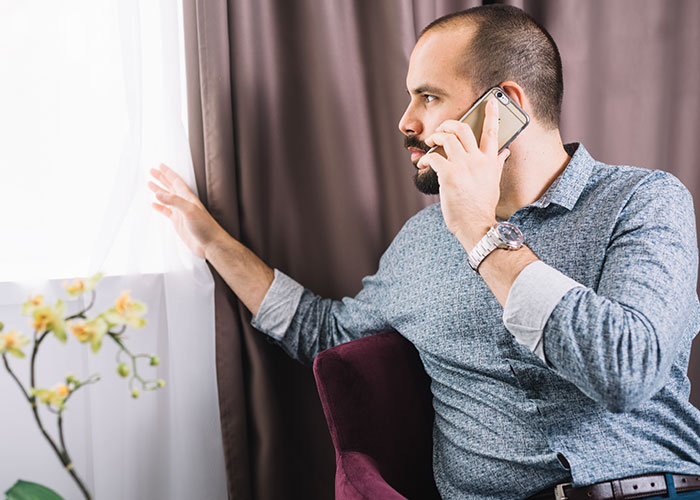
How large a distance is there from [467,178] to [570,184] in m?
0.25

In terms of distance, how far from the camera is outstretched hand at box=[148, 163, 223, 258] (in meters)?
1.15

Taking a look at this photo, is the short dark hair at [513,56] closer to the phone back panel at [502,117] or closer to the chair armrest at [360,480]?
the phone back panel at [502,117]

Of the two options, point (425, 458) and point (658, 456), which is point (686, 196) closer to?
point (658, 456)

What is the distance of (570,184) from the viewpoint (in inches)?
41.8

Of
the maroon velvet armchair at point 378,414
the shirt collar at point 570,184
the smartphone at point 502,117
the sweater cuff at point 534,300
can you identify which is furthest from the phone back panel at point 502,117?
the maroon velvet armchair at point 378,414

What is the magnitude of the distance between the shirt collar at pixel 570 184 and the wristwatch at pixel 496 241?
203 mm

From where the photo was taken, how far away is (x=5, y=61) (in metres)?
1.05

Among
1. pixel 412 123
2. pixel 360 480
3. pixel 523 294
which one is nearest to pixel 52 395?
pixel 360 480

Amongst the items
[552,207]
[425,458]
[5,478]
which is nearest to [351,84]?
[552,207]

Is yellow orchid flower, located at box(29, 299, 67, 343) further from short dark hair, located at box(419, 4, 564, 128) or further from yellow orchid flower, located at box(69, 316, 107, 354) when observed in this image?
short dark hair, located at box(419, 4, 564, 128)

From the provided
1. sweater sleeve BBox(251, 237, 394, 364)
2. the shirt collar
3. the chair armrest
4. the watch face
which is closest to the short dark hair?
the shirt collar

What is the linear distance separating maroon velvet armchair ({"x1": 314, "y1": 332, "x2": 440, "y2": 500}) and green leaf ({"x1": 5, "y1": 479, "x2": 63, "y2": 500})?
18.5 inches

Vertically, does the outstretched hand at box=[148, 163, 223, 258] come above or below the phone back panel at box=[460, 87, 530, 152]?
below

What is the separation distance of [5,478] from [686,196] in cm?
140
